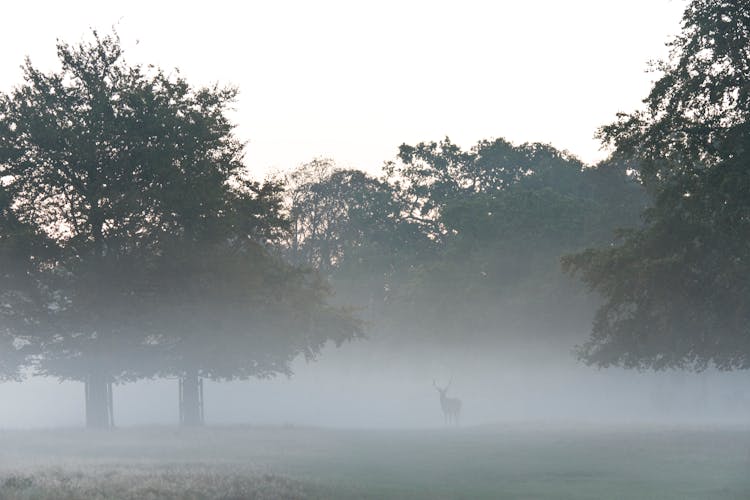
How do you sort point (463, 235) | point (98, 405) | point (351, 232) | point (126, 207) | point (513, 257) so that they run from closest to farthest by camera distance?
point (126, 207) → point (98, 405) → point (513, 257) → point (463, 235) → point (351, 232)

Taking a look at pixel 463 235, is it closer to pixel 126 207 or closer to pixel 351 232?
pixel 351 232

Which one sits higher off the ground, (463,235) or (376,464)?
(463,235)

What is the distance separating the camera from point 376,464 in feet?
122

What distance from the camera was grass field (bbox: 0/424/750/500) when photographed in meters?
27.1

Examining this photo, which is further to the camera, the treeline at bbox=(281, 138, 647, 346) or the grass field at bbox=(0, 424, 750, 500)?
the treeline at bbox=(281, 138, 647, 346)

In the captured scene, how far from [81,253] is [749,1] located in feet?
85.0

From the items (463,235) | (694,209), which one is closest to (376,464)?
(694,209)

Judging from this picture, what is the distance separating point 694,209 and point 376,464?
37.3ft

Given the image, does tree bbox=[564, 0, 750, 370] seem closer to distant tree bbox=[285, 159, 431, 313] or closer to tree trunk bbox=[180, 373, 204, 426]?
tree trunk bbox=[180, 373, 204, 426]

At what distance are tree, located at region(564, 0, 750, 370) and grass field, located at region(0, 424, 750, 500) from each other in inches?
156

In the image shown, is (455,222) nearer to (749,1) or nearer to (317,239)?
(317,239)

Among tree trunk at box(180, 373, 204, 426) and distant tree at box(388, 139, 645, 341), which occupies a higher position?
distant tree at box(388, 139, 645, 341)

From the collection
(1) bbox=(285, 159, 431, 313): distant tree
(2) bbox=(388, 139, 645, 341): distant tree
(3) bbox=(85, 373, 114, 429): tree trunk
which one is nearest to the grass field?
(3) bbox=(85, 373, 114, 429): tree trunk

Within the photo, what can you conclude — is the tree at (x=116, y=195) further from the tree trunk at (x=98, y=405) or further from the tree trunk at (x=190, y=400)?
the tree trunk at (x=190, y=400)
